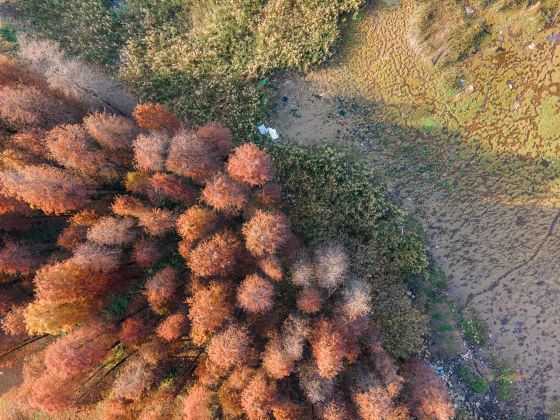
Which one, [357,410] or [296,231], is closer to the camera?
[357,410]

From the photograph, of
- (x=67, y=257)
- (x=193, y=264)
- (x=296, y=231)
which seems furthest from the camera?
(x=296, y=231)

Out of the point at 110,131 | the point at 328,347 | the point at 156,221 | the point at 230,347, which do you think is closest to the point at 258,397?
the point at 230,347

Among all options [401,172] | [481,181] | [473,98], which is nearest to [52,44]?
[401,172]

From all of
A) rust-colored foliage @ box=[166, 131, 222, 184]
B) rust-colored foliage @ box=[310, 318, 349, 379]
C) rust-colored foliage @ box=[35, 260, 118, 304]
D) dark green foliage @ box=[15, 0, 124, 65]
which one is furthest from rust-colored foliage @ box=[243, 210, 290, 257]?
dark green foliage @ box=[15, 0, 124, 65]

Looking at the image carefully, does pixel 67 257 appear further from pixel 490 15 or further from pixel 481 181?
pixel 490 15

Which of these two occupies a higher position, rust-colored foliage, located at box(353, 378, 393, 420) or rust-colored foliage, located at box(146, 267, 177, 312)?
rust-colored foliage, located at box(146, 267, 177, 312)

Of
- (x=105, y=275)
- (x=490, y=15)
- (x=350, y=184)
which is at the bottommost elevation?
(x=105, y=275)

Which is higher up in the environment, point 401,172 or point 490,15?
point 490,15

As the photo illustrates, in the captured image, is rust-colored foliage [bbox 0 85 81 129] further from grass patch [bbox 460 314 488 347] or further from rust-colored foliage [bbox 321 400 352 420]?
grass patch [bbox 460 314 488 347]
